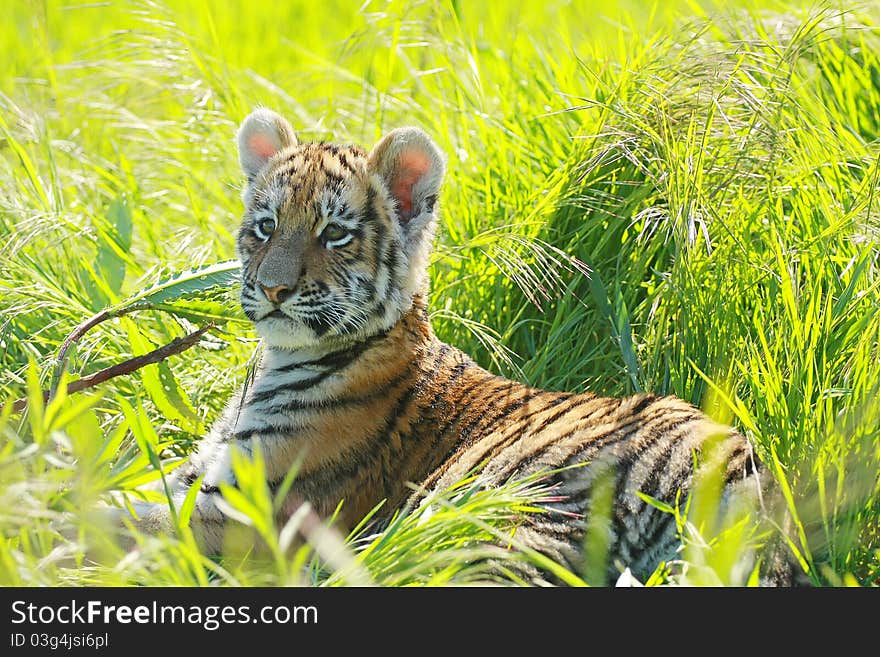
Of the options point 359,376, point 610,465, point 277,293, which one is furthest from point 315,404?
point 610,465

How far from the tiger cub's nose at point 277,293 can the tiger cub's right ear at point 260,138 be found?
2.22ft

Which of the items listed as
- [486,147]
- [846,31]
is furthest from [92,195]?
[846,31]

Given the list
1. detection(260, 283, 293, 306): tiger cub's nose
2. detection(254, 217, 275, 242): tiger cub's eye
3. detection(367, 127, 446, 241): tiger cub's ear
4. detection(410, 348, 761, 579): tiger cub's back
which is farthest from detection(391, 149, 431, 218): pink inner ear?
detection(410, 348, 761, 579): tiger cub's back

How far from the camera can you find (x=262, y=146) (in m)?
4.21

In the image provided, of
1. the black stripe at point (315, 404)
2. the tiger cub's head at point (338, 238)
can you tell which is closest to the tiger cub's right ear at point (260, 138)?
the tiger cub's head at point (338, 238)

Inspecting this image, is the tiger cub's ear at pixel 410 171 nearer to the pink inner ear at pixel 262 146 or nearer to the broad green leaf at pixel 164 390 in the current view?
the pink inner ear at pixel 262 146

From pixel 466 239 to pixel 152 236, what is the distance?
4.88 feet

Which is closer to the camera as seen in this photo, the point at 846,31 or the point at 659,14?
the point at 846,31

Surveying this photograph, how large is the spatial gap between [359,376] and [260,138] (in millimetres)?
1016

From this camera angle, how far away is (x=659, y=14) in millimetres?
7492

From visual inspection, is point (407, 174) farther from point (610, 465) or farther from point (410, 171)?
point (610, 465)

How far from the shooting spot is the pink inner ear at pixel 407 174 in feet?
12.9

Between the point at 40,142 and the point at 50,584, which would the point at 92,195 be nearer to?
the point at 40,142

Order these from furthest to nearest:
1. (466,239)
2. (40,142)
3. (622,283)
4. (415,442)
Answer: (40,142) → (466,239) → (622,283) → (415,442)
